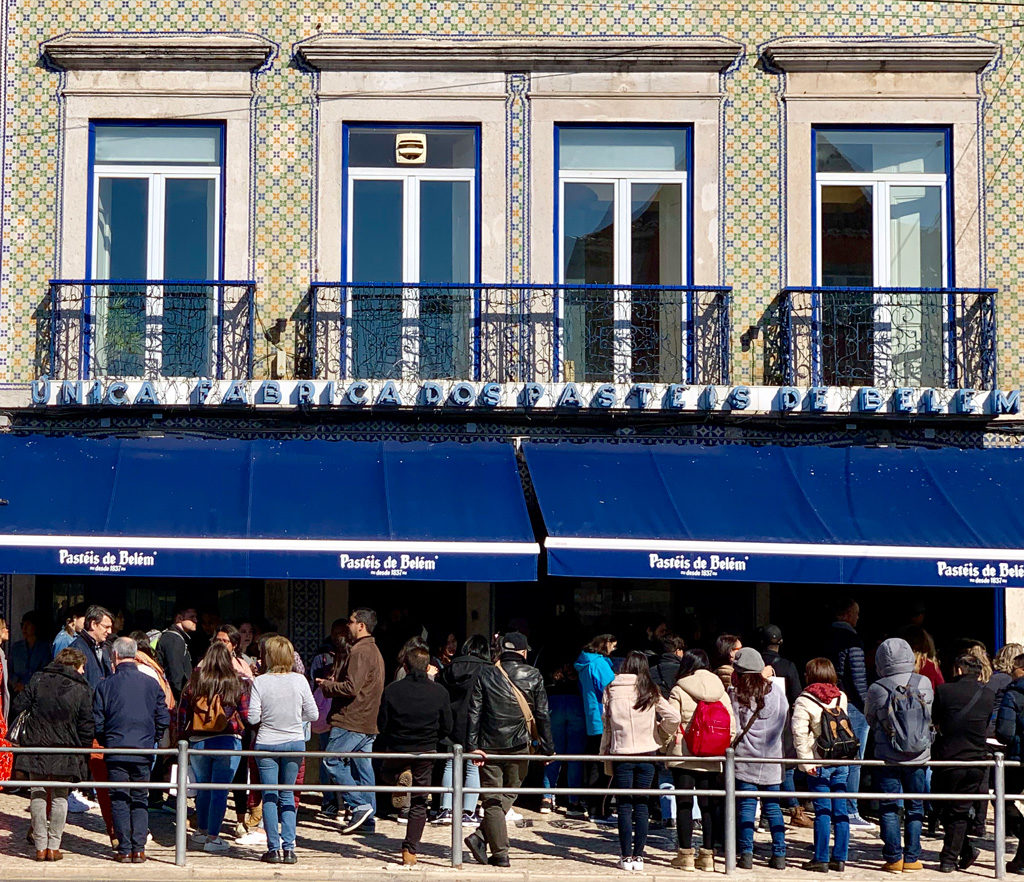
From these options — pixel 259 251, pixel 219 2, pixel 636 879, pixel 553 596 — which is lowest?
pixel 636 879

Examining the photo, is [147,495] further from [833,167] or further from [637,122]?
[833,167]

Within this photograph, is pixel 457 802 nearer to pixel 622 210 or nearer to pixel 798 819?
pixel 798 819

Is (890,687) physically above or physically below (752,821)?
above

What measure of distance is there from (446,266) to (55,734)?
6075mm

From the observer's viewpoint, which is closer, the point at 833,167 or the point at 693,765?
the point at 693,765

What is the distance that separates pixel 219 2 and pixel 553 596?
6466 millimetres

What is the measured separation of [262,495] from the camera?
13.3 metres

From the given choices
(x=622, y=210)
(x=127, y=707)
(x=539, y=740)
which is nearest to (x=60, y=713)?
(x=127, y=707)

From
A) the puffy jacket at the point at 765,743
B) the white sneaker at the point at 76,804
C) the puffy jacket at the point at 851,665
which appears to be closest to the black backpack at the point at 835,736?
the puffy jacket at the point at 765,743

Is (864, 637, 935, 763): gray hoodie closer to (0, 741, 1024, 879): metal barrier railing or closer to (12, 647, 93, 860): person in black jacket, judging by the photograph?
(0, 741, 1024, 879): metal barrier railing

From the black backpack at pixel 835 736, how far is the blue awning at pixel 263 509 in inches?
105

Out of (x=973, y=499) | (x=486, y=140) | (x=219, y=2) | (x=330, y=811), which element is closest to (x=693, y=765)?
(x=330, y=811)

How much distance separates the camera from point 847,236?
15.1 m

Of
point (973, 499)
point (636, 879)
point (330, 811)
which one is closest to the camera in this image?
point (636, 879)
